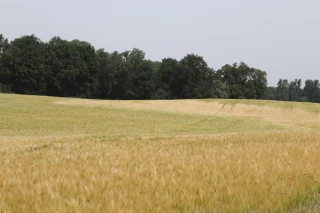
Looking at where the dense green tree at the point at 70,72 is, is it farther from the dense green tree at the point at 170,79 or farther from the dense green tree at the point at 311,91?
the dense green tree at the point at 311,91

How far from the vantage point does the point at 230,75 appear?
375ft

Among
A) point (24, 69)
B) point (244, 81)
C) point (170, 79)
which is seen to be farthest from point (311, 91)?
point (24, 69)

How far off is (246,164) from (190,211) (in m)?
2.15

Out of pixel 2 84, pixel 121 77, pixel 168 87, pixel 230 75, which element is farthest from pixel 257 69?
pixel 2 84

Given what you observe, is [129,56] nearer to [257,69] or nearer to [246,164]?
[257,69]

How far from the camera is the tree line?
249ft

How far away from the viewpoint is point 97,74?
9112 cm

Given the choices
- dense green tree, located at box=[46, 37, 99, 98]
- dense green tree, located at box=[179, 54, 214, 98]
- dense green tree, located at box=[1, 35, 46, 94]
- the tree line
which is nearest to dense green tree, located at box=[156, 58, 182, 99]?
the tree line

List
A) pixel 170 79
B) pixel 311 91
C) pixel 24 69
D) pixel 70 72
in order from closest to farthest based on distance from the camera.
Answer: pixel 24 69, pixel 70 72, pixel 170 79, pixel 311 91

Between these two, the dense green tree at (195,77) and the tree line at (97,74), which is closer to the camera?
the tree line at (97,74)

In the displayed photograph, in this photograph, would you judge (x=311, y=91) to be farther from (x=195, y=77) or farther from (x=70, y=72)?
(x=70, y=72)

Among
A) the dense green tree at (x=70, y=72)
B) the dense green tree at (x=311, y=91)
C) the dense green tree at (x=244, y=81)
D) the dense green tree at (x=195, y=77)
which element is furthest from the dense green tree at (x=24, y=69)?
the dense green tree at (x=311, y=91)

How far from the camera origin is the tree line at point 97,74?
75.8 m

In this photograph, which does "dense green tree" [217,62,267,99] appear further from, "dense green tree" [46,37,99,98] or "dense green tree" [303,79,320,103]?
"dense green tree" [303,79,320,103]
